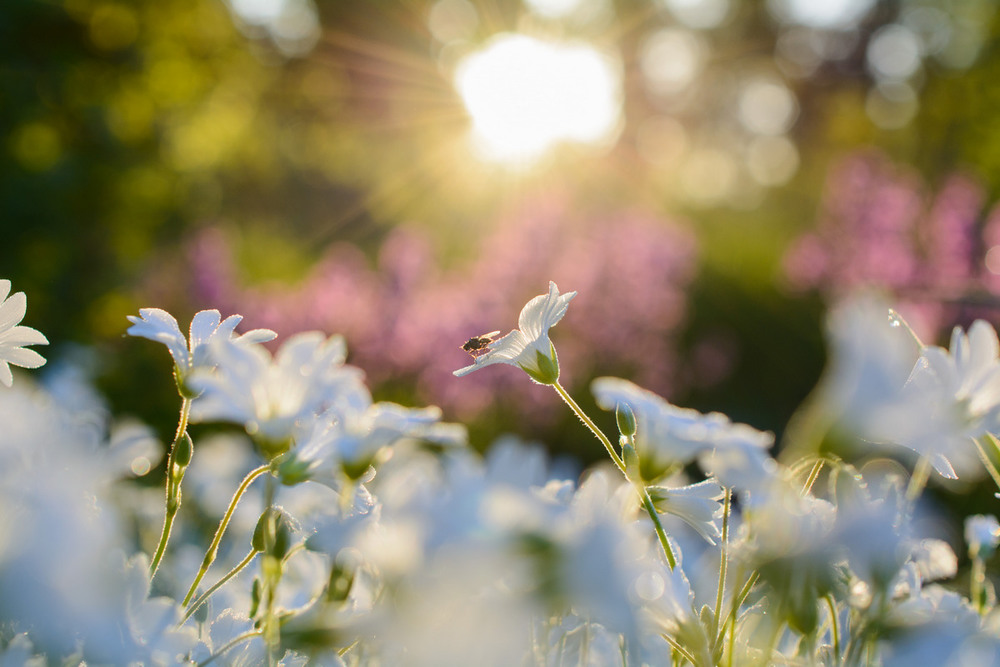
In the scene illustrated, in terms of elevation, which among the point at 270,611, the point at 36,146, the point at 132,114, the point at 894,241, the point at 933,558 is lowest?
the point at 894,241

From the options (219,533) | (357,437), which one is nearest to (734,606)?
(357,437)

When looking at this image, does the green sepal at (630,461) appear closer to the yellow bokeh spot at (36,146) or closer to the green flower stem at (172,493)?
the green flower stem at (172,493)

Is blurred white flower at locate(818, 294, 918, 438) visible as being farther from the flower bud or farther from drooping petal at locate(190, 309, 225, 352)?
drooping petal at locate(190, 309, 225, 352)

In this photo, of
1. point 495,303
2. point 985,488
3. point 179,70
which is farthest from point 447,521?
point 179,70

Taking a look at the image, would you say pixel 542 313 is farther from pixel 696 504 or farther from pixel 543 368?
pixel 696 504

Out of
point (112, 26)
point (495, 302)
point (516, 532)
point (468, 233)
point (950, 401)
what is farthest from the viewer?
point (468, 233)

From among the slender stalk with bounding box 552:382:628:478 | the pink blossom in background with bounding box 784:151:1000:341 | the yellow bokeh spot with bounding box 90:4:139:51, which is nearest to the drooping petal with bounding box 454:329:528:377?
the slender stalk with bounding box 552:382:628:478

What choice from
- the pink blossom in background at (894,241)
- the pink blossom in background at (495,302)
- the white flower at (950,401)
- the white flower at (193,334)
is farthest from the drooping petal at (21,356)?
the pink blossom in background at (894,241)
